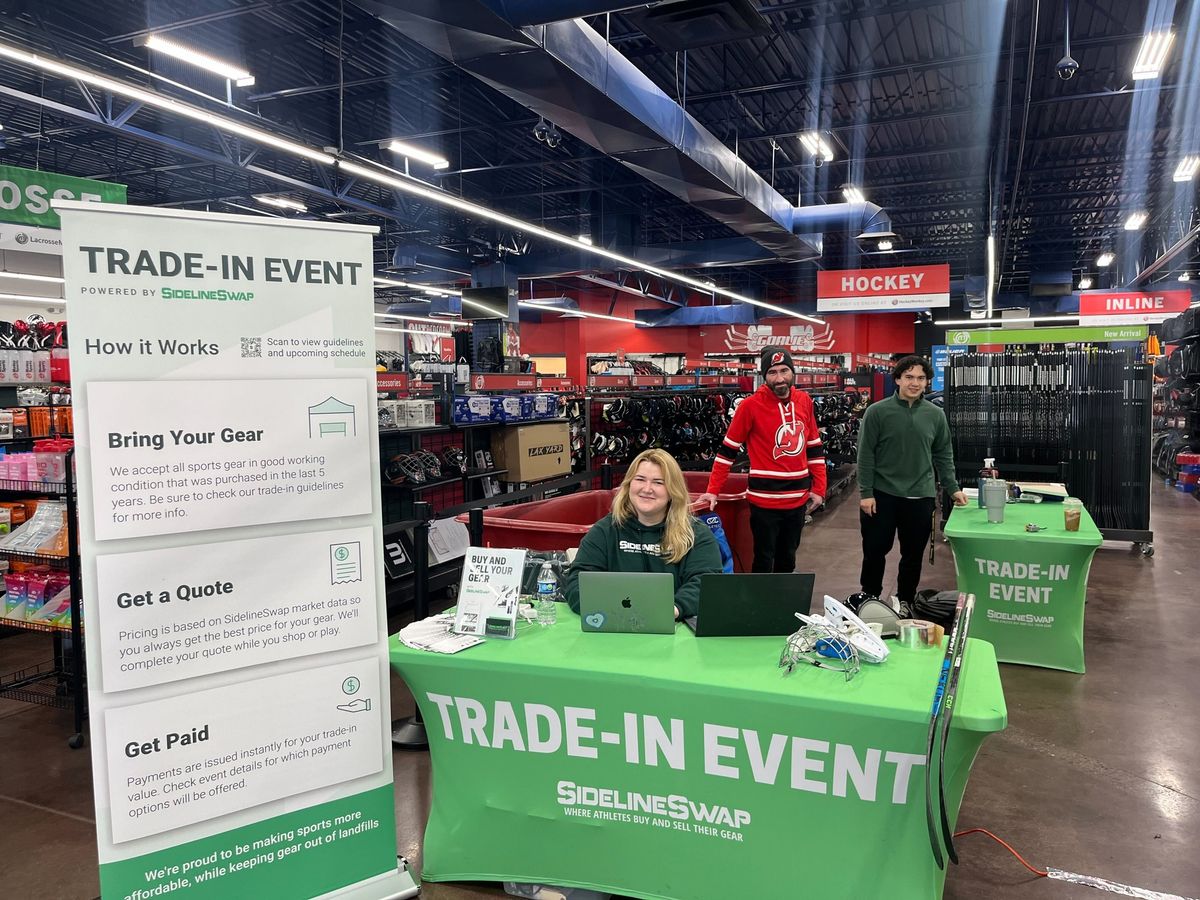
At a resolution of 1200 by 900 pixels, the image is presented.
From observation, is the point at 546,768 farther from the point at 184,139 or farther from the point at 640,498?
the point at 184,139

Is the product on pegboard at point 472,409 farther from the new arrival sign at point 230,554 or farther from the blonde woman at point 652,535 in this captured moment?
the new arrival sign at point 230,554

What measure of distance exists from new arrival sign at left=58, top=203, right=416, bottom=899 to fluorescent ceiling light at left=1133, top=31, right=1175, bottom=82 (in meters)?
6.29

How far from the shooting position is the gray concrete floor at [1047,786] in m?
2.52

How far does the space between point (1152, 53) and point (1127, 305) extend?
39.0ft

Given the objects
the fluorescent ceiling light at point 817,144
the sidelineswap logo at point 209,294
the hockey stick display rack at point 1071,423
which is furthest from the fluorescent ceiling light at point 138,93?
the hockey stick display rack at point 1071,423

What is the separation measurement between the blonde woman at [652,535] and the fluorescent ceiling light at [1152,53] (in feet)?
18.5

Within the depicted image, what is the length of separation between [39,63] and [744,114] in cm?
760

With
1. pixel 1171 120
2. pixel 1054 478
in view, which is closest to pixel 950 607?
pixel 1054 478

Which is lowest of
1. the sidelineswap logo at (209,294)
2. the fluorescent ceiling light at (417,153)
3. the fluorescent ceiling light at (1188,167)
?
the sidelineswap logo at (209,294)

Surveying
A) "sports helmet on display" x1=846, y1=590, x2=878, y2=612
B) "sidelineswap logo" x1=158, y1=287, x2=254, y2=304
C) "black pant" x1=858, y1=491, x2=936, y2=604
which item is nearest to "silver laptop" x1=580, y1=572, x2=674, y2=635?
"sports helmet on display" x1=846, y1=590, x2=878, y2=612

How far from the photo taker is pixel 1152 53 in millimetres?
5992

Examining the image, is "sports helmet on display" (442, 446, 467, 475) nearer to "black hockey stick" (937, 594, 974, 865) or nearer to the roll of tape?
the roll of tape

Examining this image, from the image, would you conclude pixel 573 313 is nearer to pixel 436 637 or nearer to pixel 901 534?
pixel 901 534

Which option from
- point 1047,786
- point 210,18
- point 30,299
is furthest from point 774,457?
point 30,299
